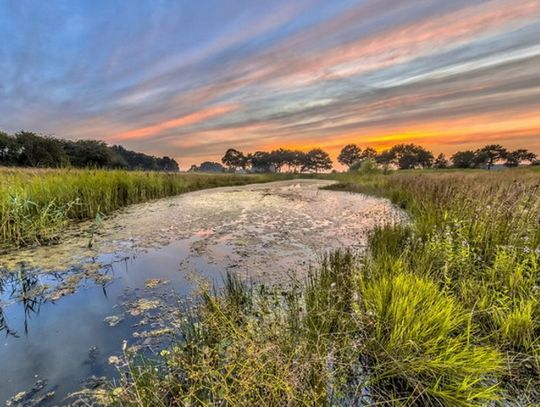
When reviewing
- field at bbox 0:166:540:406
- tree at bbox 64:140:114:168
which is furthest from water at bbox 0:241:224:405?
tree at bbox 64:140:114:168

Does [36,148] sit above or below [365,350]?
above

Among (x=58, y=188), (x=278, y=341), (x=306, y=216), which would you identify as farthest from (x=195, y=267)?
(x=58, y=188)

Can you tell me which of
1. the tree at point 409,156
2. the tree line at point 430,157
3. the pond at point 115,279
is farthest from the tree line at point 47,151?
the tree at point 409,156

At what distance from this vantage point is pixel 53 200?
23.4 feet

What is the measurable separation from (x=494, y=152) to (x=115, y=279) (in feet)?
259

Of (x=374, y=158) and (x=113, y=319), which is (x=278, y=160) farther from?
(x=113, y=319)

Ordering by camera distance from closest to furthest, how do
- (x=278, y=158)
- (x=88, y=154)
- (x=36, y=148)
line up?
(x=36, y=148)
(x=88, y=154)
(x=278, y=158)

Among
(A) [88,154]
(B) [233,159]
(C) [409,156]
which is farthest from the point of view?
(B) [233,159]

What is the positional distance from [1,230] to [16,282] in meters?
2.61

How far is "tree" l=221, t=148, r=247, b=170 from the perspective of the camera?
8531 centimetres

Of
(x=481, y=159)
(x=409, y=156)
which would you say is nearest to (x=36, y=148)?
(x=409, y=156)

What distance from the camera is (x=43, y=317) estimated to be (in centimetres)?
332

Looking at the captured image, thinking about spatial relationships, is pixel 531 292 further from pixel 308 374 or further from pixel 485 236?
pixel 308 374

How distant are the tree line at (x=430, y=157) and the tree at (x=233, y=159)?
3297 centimetres
